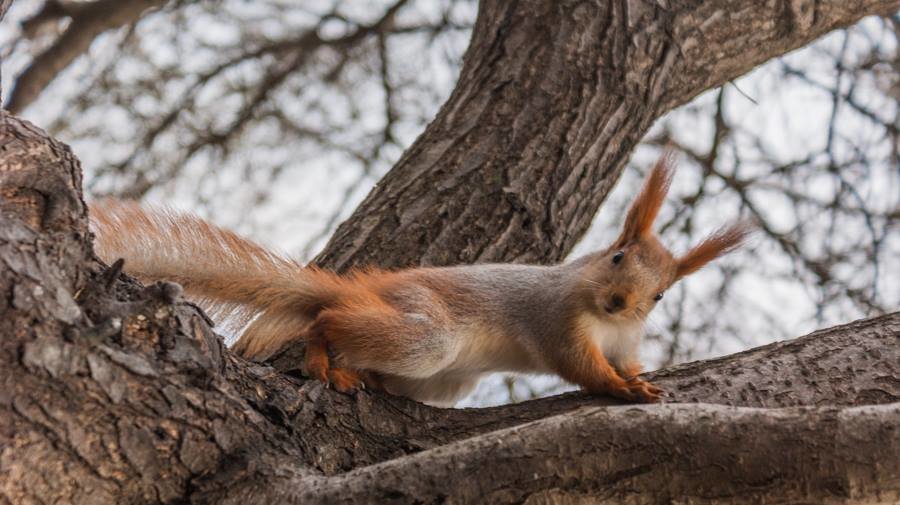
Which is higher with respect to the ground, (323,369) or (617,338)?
(617,338)

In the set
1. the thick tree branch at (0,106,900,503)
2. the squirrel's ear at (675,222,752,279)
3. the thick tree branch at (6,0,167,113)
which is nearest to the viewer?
the thick tree branch at (0,106,900,503)

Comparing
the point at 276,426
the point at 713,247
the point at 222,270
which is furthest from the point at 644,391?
the point at 222,270

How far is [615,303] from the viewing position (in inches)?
109

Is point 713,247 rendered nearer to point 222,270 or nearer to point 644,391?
point 644,391

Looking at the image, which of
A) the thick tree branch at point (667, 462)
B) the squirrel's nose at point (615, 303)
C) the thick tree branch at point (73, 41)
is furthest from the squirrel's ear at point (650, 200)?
the thick tree branch at point (73, 41)

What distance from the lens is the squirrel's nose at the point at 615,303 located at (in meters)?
2.77

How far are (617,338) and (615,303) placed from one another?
0.14 meters

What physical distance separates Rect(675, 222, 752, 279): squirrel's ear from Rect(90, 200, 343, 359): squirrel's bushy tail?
1.09 m

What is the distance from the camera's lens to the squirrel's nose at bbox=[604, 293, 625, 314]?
2.77 metres

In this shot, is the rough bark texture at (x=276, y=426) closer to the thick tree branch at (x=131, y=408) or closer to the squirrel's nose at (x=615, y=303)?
the thick tree branch at (x=131, y=408)

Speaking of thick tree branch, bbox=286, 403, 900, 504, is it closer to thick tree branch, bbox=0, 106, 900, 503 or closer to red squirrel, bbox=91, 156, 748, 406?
thick tree branch, bbox=0, 106, 900, 503

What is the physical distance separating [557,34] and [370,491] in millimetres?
2065

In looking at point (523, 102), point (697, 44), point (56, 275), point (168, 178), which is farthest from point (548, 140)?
point (168, 178)

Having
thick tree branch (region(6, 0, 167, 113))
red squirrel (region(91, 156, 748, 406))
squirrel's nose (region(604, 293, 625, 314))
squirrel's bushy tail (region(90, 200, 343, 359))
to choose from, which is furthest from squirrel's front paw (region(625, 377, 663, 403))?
thick tree branch (region(6, 0, 167, 113))
